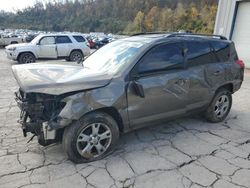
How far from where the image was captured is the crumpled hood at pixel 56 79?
9.57 feet

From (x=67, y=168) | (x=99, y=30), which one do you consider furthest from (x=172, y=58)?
(x=99, y=30)

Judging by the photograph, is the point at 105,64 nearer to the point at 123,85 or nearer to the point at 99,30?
the point at 123,85

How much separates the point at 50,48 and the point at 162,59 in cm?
1016

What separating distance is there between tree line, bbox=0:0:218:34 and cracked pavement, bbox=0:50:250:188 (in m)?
71.0

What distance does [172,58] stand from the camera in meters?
3.87

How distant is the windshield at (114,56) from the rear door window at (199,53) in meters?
0.92

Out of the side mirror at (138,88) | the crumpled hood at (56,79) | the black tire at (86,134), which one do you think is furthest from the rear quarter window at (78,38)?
the black tire at (86,134)

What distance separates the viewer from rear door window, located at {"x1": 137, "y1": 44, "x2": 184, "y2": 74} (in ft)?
11.6

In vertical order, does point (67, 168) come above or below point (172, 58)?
below

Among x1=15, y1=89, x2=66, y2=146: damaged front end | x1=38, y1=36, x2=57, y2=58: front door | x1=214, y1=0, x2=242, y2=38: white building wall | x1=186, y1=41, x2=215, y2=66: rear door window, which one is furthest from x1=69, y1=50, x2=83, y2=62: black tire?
x1=15, y1=89, x2=66, y2=146: damaged front end

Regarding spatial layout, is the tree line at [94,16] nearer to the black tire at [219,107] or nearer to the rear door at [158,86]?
the black tire at [219,107]

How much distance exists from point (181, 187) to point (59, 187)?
144 centimetres

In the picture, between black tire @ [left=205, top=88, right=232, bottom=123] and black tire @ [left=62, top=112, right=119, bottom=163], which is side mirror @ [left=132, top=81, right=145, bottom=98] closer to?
black tire @ [left=62, top=112, right=119, bottom=163]

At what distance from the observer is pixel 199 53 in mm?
4227
